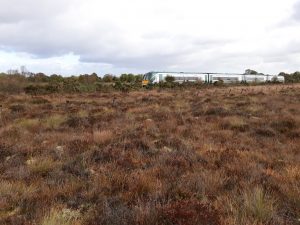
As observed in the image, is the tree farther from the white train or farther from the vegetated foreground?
the vegetated foreground

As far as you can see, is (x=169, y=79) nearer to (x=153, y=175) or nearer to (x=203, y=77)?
(x=203, y=77)

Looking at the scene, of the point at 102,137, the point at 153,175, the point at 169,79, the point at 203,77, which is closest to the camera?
the point at 153,175

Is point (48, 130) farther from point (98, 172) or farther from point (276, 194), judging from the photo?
point (276, 194)

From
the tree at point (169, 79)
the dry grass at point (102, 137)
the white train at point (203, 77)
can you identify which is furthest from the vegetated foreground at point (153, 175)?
the tree at point (169, 79)

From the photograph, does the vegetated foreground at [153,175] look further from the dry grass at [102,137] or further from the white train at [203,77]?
the white train at [203,77]

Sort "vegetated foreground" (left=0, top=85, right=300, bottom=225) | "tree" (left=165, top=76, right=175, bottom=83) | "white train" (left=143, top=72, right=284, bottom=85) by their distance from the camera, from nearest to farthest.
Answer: "vegetated foreground" (left=0, top=85, right=300, bottom=225) < "tree" (left=165, top=76, right=175, bottom=83) < "white train" (left=143, top=72, right=284, bottom=85)

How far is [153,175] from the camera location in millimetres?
6113

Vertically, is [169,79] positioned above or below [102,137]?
above

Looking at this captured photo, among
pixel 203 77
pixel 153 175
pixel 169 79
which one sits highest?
pixel 203 77

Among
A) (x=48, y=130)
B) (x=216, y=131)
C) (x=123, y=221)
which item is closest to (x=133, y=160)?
(x=123, y=221)

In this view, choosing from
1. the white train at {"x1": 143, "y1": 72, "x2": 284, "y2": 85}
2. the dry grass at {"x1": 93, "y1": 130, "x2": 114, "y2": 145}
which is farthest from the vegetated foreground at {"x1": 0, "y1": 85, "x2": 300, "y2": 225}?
the white train at {"x1": 143, "y1": 72, "x2": 284, "y2": 85}

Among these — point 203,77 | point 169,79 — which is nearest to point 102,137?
point 169,79

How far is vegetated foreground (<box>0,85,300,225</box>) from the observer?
4406 mm

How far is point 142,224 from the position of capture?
13.5 ft
